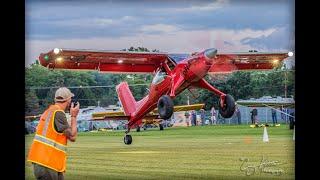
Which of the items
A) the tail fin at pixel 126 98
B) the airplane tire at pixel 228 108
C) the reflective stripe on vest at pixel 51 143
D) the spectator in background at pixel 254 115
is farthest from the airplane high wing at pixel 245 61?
the reflective stripe on vest at pixel 51 143

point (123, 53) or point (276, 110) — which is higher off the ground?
point (123, 53)

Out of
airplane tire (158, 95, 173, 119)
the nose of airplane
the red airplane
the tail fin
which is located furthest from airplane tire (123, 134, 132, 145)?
the nose of airplane

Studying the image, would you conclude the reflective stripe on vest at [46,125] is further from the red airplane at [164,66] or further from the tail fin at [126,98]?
the tail fin at [126,98]

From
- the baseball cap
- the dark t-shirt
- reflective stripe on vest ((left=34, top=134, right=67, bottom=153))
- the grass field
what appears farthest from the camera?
the grass field

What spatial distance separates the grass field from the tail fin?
0.21 metres

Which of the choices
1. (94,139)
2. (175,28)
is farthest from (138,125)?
(175,28)

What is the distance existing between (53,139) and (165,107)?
118 centimetres

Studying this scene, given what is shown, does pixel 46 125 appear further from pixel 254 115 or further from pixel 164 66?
pixel 254 115

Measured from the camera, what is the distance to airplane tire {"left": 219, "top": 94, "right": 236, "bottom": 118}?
7.02 meters

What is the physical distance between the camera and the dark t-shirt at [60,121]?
20.0 feet

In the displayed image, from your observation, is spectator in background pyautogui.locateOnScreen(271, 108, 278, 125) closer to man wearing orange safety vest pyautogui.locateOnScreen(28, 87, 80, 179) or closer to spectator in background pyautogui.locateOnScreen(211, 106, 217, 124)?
spectator in background pyautogui.locateOnScreen(211, 106, 217, 124)

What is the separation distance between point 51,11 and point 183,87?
50.5 inches
